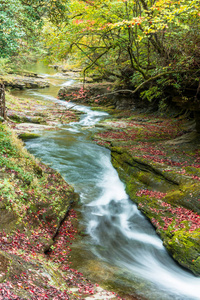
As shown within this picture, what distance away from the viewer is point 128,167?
11133 mm

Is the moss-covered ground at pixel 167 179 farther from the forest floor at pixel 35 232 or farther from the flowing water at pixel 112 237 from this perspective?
the forest floor at pixel 35 232

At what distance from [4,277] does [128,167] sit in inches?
331

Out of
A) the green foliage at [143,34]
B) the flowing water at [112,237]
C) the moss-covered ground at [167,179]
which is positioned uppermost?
the green foliage at [143,34]

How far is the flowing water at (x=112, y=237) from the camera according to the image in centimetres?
550

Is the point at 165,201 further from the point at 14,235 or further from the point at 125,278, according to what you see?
the point at 14,235

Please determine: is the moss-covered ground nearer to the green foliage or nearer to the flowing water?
the flowing water

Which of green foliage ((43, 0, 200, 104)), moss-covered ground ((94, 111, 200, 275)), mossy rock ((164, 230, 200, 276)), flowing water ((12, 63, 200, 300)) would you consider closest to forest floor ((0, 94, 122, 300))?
flowing water ((12, 63, 200, 300))

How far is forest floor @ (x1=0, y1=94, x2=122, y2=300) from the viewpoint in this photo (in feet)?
12.0

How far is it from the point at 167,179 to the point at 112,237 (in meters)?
3.33

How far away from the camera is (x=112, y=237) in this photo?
7.54m

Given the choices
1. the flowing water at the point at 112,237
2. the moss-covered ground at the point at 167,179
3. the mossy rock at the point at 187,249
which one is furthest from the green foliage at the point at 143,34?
the mossy rock at the point at 187,249

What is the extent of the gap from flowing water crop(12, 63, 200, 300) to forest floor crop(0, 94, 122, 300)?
18.5 inches

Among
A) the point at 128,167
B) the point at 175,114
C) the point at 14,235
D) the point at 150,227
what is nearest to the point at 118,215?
the point at 150,227

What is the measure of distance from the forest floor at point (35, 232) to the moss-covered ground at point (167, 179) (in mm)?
2675
